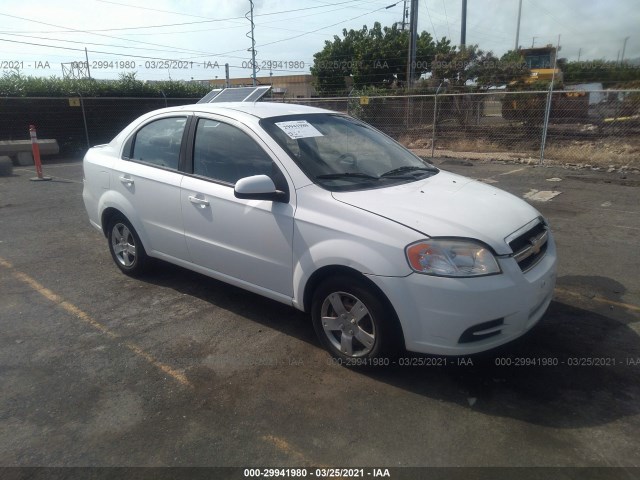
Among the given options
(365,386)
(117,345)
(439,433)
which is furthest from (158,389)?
(439,433)

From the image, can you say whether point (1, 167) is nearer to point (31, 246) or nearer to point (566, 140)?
point (31, 246)

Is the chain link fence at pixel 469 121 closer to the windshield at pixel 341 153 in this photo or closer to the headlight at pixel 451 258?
the windshield at pixel 341 153

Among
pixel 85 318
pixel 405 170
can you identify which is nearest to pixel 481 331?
pixel 405 170

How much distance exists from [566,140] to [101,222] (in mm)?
13990

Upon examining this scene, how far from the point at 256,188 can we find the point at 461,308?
1.54 metres

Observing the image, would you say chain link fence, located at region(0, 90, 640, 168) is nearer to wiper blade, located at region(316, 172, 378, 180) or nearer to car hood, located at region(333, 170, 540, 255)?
car hood, located at region(333, 170, 540, 255)

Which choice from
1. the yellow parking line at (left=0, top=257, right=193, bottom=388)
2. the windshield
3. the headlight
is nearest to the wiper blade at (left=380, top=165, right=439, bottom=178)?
the windshield

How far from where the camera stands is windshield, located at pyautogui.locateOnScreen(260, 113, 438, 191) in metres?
3.64

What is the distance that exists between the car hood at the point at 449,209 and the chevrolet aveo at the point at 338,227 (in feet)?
0.04

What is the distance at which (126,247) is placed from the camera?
5035 mm

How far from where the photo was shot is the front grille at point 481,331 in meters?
2.92

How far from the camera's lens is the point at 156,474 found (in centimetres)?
249

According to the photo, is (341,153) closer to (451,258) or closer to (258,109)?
(258,109)

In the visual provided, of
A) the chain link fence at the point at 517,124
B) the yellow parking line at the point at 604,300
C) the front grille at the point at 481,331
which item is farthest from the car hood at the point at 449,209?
the chain link fence at the point at 517,124
